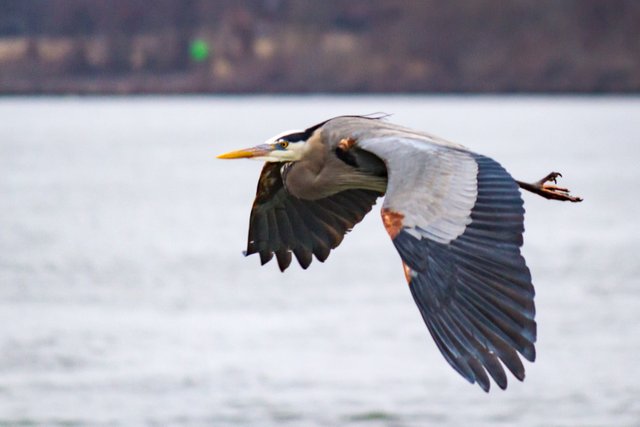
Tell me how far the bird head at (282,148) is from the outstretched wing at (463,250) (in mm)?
701

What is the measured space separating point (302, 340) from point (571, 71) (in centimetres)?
6231

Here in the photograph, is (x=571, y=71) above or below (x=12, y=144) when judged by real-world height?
above

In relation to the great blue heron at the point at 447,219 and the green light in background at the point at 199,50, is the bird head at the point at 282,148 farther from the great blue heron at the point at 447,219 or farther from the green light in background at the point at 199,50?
the green light in background at the point at 199,50

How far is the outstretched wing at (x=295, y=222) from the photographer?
25.5ft

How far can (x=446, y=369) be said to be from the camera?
18.0 metres

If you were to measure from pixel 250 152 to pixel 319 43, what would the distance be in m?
66.2

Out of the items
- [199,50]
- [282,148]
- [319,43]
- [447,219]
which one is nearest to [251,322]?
[282,148]

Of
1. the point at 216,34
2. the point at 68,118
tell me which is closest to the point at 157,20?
the point at 216,34

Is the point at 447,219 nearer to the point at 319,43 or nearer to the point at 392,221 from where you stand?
the point at 392,221

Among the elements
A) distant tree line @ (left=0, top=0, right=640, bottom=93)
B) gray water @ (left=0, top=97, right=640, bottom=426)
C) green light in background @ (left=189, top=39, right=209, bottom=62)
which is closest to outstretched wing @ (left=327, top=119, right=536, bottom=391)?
gray water @ (left=0, top=97, right=640, bottom=426)

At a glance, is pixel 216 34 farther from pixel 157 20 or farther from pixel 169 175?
pixel 169 175

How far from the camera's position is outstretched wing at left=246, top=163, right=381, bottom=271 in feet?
25.5

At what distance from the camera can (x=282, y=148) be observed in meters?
7.34

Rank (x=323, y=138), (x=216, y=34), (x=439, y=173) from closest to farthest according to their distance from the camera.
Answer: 1. (x=439, y=173)
2. (x=323, y=138)
3. (x=216, y=34)
